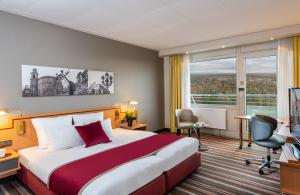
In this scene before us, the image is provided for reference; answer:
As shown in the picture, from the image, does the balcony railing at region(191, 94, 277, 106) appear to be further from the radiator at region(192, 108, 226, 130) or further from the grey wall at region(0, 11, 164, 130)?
the grey wall at region(0, 11, 164, 130)

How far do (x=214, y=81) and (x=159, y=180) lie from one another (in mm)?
3955

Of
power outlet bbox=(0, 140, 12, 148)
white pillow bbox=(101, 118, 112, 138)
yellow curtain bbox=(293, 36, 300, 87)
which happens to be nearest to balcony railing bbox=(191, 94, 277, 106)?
yellow curtain bbox=(293, 36, 300, 87)

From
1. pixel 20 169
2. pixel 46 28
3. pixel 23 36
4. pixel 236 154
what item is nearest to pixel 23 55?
pixel 23 36

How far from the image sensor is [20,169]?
2.85m

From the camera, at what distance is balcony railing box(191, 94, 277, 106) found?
15.4 feet

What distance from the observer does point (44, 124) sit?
3.08 metres

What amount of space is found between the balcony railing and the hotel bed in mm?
2542

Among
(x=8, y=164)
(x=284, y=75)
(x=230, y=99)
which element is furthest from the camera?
(x=230, y=99)

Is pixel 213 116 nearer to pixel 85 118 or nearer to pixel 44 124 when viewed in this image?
pixel 85 118

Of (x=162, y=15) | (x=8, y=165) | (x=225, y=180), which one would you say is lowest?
(x=225, y=180)

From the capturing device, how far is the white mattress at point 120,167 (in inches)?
73.6

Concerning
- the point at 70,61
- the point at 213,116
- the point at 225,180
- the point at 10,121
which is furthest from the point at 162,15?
the point at 213,116

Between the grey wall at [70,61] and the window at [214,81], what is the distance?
125 cm

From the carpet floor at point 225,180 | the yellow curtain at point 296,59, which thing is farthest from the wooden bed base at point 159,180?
the yellow curtain at point 296,59
